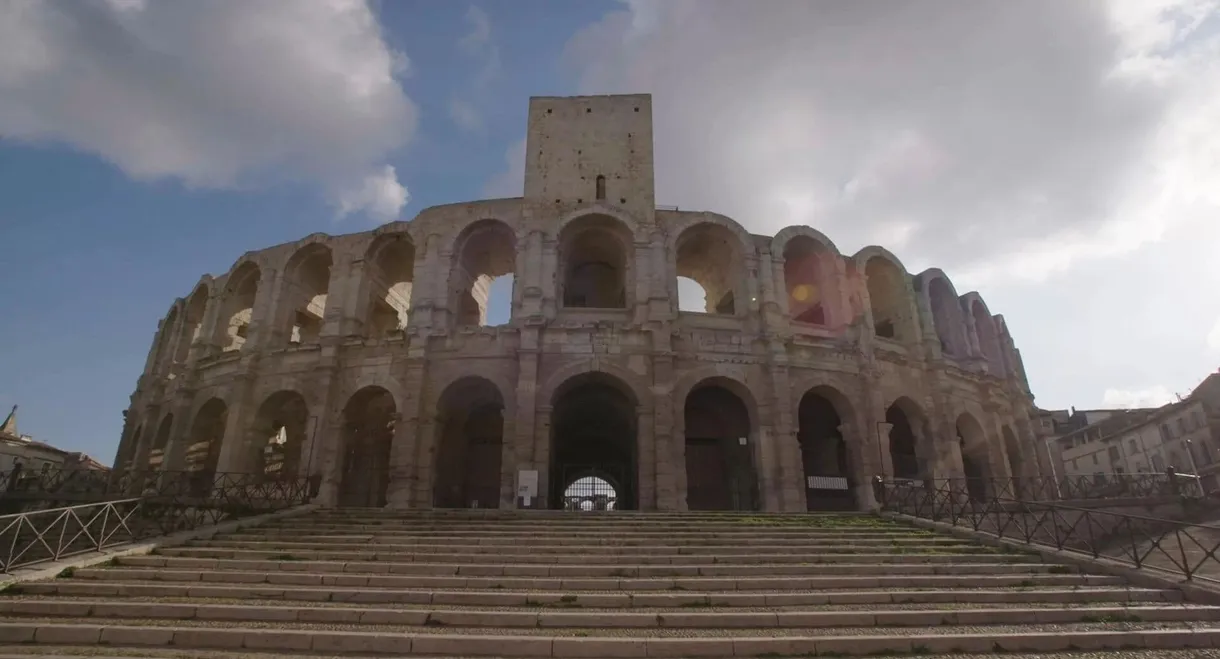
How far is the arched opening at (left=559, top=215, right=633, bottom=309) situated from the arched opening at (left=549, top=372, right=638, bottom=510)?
3.00 metres

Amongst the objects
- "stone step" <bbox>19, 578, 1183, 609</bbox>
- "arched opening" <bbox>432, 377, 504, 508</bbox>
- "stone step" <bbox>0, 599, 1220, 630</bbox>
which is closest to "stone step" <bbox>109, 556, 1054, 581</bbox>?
"stone step" <bbox>19, 578, 1183, 609</bbox>

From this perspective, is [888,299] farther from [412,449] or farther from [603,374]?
[412,449]

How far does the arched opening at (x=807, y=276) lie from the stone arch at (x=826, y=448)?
3.05 m

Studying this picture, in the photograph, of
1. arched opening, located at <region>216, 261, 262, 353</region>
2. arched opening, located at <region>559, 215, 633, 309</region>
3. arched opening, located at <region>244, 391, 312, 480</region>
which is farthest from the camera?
arched opening, located at <region>216, 261, 262, 353</region>

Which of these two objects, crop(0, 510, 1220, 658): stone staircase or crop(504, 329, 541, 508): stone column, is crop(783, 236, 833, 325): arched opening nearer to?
crop(504, 329, 541, 508): stone column

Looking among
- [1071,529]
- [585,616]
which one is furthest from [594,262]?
[585,616]

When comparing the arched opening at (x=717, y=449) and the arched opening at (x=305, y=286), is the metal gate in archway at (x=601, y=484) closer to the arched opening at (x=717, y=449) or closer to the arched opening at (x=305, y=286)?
the arched opening at (x=717, y=449)

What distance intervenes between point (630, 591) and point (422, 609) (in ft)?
8.83

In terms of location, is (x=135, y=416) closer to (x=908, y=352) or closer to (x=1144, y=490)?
(x=908, y=352)

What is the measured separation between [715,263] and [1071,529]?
1557cm

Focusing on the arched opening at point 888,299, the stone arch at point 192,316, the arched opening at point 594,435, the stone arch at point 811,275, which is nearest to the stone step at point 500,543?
the arched opening at point 594,435

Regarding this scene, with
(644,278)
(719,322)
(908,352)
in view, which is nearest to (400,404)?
(644,278)

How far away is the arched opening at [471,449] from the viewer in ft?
68.8

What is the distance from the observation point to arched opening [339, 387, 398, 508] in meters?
22.1
